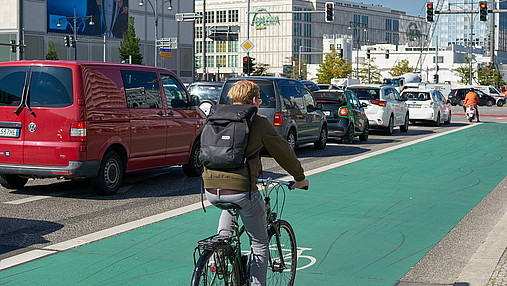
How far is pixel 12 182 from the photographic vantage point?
37.4 ft

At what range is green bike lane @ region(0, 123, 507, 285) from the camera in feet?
20.8

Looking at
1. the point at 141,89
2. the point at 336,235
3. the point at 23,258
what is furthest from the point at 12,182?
the point at 336,235

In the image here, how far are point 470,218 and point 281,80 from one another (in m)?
8.07

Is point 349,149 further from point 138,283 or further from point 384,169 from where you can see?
point 138,283

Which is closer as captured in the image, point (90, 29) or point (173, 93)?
point (173, 93)

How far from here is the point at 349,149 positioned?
19859 millimetres

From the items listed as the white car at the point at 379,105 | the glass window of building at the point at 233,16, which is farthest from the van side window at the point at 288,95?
the glass window of building at the point at 233,16

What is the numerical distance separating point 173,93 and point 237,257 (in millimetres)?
8017

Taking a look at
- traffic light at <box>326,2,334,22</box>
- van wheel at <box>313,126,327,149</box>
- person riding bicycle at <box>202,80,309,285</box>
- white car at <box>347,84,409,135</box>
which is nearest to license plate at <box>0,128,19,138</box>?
person riding bicycle at <box>202,80,309,285</box>

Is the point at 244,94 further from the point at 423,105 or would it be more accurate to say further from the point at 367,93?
the point at 423,105

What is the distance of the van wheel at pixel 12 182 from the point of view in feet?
37.2

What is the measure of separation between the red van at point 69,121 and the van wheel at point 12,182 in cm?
6

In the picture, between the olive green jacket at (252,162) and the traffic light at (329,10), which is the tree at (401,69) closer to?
the traffic light at (329,10)

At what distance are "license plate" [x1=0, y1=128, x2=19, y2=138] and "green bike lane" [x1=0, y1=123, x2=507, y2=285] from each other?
2807 mm
